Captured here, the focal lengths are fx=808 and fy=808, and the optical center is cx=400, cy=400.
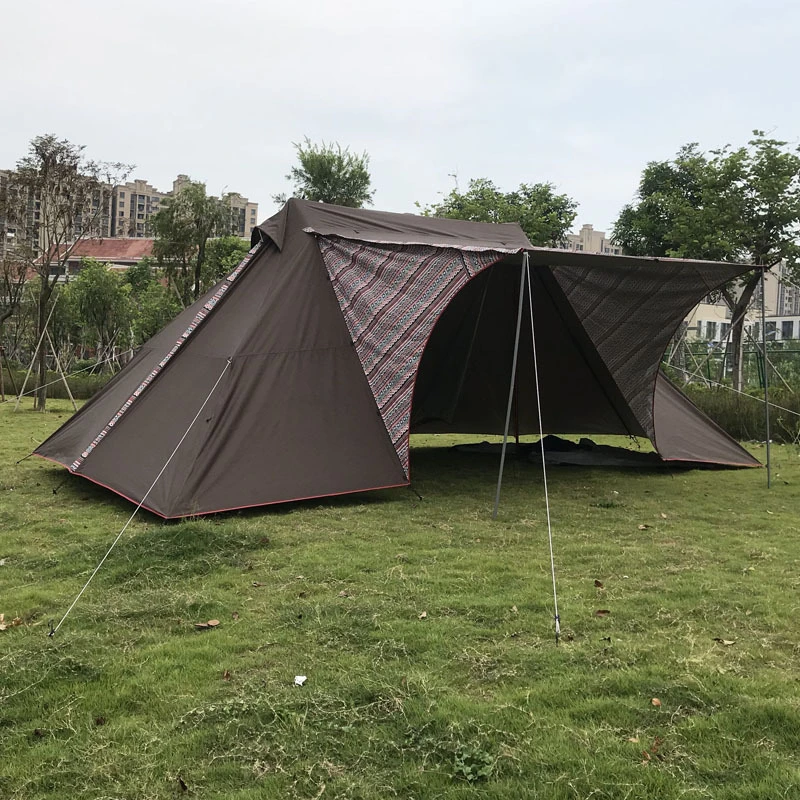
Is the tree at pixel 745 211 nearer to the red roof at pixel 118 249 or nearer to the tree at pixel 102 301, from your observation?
the tree at pixel 102 301

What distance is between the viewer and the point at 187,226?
2133 cm

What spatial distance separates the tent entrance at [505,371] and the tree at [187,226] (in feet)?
39.4

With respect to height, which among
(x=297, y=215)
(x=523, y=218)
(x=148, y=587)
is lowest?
(x=148, y=587)

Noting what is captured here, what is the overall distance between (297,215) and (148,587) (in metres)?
3.52

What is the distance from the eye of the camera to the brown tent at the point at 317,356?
551 centimetres

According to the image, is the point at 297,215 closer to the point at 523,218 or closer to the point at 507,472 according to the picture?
the point at 507,472

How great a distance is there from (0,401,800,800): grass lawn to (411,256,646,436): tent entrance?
2963mm

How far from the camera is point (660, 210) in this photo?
22.0 m

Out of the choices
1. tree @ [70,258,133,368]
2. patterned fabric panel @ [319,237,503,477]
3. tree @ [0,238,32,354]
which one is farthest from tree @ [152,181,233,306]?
patterned fabric panel @ [319,237,503,477]

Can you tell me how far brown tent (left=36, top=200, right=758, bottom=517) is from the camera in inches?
217

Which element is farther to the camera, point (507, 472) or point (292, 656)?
point (507, 472)

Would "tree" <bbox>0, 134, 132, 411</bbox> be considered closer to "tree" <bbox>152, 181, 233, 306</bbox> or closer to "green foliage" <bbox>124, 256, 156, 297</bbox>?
"tree" <bbox>152, 181, 233, 306</bbox>

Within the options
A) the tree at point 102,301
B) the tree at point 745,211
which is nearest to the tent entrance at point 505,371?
the tree at point 745,211

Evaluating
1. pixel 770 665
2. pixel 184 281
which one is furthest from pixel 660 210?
pixel 770 665
